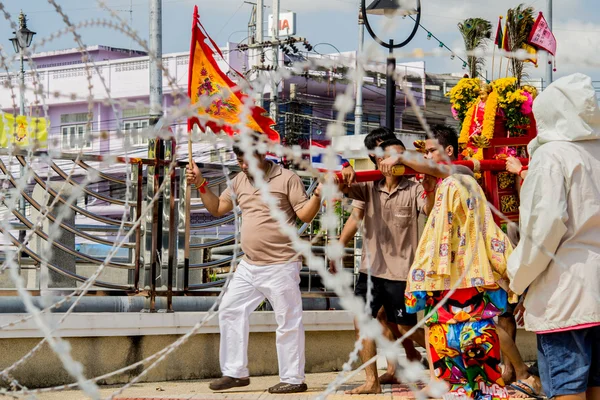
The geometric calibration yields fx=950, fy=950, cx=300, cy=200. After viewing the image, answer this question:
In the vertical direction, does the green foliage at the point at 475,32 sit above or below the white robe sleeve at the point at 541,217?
above

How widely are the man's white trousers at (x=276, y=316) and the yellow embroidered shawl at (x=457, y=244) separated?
5.16ft

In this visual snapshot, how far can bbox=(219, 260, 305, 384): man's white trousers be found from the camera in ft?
21.8

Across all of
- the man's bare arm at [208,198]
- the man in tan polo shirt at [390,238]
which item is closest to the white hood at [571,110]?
the man in tan polo shirt at [390,238]

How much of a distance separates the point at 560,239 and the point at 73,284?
505 centimetres

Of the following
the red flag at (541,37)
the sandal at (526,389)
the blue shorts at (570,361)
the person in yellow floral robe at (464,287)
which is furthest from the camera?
the red flag at (541,37)

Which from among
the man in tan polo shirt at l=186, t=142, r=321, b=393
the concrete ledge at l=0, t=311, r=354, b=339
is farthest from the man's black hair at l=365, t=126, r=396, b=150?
the concrete ledge at l=0, t=311, r=354, b=339

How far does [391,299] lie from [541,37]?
14.0ft

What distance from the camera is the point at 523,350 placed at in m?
8.47

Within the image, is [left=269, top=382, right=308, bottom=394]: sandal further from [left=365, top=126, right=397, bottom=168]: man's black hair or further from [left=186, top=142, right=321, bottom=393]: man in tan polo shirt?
[left=365, top=126, right=397, bottom=168]: man's black hair

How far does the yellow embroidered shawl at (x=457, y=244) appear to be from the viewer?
511cm

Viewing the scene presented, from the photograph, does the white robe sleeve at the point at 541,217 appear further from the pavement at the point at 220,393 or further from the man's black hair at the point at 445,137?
the pavement at the point at 220,393

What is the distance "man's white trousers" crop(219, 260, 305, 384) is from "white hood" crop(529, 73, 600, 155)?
9.19 ft

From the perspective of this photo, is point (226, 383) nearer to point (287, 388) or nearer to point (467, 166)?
point (287, 388)

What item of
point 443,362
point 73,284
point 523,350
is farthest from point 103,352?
point 523,350
